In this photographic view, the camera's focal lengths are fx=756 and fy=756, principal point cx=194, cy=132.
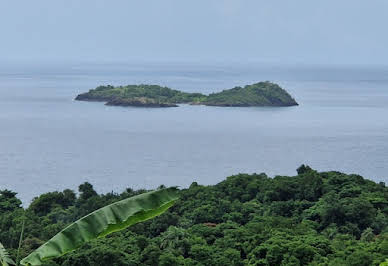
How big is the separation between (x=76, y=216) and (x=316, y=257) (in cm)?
1200

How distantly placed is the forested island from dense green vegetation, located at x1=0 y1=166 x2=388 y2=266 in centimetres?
6152

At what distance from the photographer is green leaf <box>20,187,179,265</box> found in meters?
6.90

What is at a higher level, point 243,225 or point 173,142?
point 173,142

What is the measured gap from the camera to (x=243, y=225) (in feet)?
97.8

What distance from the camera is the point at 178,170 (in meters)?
53.8

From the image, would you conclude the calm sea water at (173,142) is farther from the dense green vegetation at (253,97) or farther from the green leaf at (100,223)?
the green leaf at (100,223)

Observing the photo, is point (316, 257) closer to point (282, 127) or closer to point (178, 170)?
point (178, 170)

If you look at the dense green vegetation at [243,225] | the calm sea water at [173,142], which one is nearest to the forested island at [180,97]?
the calm sea water at [173,142]

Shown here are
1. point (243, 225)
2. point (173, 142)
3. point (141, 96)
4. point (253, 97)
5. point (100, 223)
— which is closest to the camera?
point (100, 223)

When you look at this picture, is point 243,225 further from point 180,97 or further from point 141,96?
point 180,97

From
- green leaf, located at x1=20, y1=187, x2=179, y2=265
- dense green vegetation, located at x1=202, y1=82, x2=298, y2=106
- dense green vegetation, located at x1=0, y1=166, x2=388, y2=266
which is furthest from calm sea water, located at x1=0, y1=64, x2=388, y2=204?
green leaf, located at x1=20, y1=187, x2=179, y2=265

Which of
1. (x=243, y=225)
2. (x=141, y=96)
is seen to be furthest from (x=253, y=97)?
(x=243, y=225)

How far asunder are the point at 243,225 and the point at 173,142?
3860cm

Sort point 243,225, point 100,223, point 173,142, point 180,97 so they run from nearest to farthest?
point 100,223 < point 243,225 < point 173,142 < point 180,97
